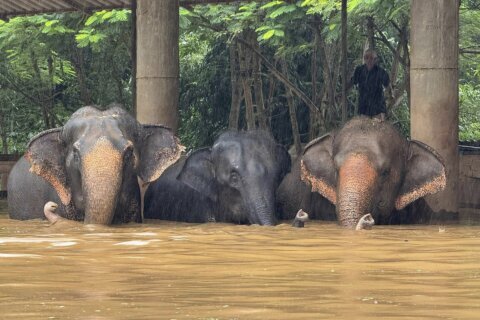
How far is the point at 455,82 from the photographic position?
13156mm

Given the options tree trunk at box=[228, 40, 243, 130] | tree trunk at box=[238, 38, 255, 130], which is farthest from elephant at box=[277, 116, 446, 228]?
tree trunk at box=[228, 40, 243, 130]

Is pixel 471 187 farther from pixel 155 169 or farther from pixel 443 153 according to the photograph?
pixel 155 169

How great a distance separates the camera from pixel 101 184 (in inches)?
447

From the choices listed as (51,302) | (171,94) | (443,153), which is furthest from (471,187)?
(51,302)

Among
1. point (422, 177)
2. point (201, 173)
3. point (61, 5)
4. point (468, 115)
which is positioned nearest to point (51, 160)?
point (201, 173)

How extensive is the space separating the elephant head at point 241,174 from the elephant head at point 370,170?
0.42 meters

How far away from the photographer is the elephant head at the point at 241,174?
12.1 meters

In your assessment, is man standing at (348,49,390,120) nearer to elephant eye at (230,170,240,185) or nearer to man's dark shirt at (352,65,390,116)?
man's dark shirt at (352,65,390,116)

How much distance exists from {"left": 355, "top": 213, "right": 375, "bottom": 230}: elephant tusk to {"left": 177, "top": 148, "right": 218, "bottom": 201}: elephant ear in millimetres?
2420

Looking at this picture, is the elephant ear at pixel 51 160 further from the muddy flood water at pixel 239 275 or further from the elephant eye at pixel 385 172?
the elephant eye at pixel 385 172

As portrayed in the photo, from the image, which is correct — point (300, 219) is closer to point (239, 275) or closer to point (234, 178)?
point (234, 178)

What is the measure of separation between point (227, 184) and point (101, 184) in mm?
Result: 1662

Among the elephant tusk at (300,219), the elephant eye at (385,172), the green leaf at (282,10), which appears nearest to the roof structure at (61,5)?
the green leaf at (282,10)

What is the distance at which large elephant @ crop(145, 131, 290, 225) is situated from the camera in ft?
39.8
